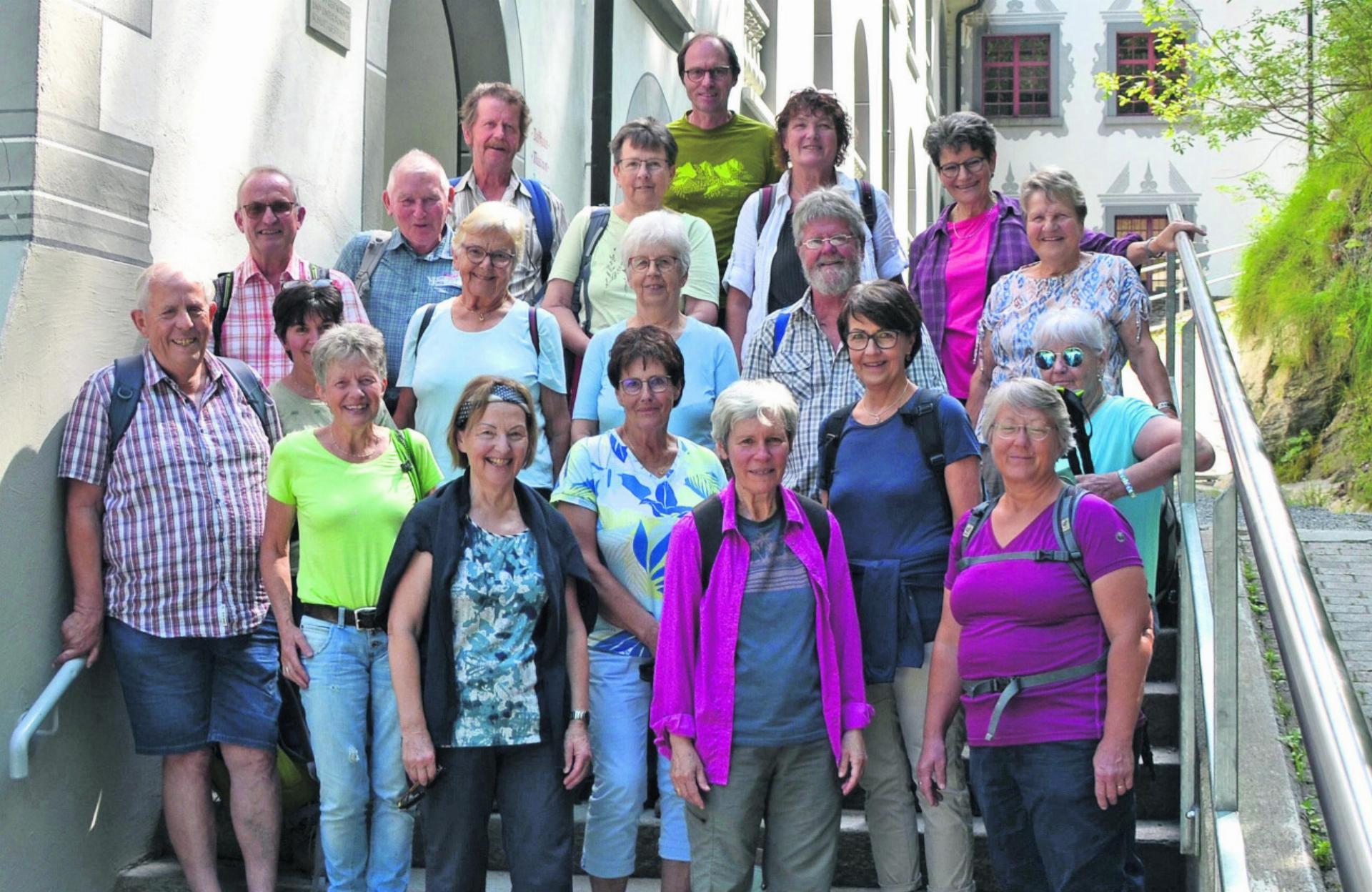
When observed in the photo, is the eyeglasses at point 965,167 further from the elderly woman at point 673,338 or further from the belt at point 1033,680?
the belt at point 1033,680

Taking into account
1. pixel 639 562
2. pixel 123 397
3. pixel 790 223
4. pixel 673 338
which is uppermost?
pixel 790 223

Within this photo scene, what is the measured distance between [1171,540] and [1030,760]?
4.77 feet

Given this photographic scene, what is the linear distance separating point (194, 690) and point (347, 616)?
0.59 m

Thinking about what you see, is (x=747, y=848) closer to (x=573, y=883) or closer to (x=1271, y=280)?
(x=573, y=883)

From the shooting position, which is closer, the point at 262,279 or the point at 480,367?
the point at 480,367

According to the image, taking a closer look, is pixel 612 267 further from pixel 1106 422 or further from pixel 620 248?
pixel 1106 422

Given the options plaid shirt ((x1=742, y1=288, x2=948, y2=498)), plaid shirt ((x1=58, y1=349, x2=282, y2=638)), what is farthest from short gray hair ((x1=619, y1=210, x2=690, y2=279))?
plaid shirt ((x1=58, y1=349, x2=282, y2=638))

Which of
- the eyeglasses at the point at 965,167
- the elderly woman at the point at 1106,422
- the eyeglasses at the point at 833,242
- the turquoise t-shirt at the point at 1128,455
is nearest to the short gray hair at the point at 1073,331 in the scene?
the elderly woman at the point at 1106,422

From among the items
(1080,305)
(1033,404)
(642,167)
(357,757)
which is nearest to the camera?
(1033,404)

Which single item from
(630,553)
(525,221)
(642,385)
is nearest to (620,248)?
(525,221)

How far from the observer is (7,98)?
14.3ft

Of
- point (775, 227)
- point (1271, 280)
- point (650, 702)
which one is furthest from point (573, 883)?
point (1271, 280)

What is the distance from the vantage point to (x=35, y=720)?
4148mm

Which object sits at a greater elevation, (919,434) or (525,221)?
(525,221)
